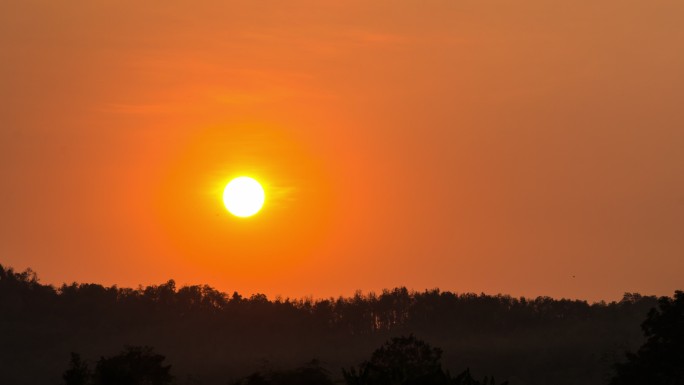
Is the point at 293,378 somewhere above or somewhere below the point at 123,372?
below

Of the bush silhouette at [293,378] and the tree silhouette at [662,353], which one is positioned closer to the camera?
the tree silhouette at [662,353]

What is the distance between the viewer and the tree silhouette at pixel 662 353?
396 ft

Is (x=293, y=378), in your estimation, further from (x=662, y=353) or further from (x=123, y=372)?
(x=662, y=353)

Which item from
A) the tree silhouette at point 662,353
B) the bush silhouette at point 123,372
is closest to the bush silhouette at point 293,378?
the bush silhouette at point 123,372

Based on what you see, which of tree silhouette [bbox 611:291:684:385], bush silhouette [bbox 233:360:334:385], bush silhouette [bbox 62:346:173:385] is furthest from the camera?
bush silhouette [bbox 233:360:334:385]

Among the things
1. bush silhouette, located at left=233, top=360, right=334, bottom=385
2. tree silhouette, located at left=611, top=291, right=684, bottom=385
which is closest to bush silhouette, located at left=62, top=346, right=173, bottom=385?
bush silhouette, located at left=233, top=360, right=334, bottom=385

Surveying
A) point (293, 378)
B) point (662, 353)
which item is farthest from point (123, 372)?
point (662, 353)

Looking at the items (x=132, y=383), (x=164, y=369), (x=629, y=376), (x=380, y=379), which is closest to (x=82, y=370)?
(x=132, y=383)

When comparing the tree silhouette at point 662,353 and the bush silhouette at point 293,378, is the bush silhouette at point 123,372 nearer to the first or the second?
the bush silhouette at point 293,378

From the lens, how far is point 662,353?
12262cm

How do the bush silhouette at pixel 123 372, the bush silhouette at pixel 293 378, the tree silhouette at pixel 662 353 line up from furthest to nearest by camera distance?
the bush silhouette at pixel 293 378
the bush silhouette at pixel 123 372
the tree silhouette at pixel 662 353

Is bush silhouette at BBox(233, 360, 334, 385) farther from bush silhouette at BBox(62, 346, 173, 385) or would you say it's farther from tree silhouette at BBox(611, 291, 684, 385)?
tree silhouette at BBox(611, 291, 684, 385)

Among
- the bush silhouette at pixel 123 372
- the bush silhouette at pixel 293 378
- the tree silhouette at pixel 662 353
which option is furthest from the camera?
the bush silhouette at pixel 293 378

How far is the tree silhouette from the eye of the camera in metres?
121
